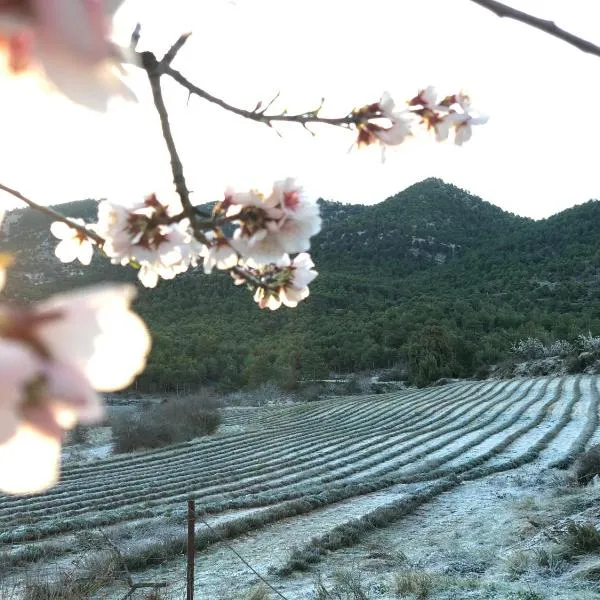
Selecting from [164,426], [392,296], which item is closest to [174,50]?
[164,426]

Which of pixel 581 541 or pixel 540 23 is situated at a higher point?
pixel 540 23

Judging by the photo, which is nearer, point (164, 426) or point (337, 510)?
point (337, 510)

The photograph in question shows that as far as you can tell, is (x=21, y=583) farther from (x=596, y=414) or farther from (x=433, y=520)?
(x=596, y=414)

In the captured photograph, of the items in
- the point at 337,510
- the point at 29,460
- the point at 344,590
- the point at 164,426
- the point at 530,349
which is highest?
the point at 29,460

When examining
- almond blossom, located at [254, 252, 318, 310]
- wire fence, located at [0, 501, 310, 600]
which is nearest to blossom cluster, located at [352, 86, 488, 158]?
almond blossom, located at [254, 252, 318, 310]

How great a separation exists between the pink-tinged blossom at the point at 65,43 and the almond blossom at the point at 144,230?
561 millimetres

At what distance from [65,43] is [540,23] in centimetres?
40

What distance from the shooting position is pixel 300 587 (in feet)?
12.9

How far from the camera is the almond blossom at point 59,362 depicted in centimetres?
21

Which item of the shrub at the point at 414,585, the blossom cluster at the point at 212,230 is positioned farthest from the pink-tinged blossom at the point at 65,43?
the shrub at the point at 414,585

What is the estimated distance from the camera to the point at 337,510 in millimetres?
6461

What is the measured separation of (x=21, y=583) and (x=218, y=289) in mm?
39731

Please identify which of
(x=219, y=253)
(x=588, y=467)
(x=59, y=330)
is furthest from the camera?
(x=588, y=467)

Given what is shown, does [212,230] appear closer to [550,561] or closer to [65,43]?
[65,43]
